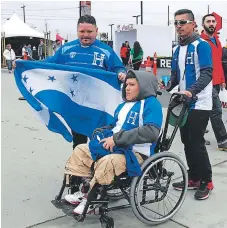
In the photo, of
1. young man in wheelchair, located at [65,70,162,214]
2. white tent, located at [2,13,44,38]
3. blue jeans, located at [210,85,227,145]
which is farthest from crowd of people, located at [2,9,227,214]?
white tent, located at [2,13,44,38]

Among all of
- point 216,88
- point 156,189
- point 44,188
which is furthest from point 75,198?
point 216,88

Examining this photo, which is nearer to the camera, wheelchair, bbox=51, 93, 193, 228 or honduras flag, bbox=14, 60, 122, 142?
wheelchair, bbox=51, 93, 193, 228

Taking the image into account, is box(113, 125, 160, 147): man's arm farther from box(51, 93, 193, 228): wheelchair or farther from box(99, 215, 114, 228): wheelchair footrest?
box(99, 215, 114, 228): wheelchair footrest

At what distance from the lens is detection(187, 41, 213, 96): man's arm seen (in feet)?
10.4

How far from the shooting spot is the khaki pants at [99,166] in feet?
8.37

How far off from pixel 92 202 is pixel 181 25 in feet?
5.66

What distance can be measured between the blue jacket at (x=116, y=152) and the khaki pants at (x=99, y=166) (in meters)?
0.04

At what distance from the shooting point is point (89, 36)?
330 cm

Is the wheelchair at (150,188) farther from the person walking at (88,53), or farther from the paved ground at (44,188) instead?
the person walking at (88,53)

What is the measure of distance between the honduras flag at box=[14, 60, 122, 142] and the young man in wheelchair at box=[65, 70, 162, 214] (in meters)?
0.52

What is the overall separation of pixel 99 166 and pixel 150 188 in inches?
20.2

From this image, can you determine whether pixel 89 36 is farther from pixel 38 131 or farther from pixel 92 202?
pixel 38 131

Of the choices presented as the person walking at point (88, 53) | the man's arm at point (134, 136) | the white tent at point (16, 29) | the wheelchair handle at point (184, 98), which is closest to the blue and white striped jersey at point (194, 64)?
the wheelchair handle at point (184, 98)

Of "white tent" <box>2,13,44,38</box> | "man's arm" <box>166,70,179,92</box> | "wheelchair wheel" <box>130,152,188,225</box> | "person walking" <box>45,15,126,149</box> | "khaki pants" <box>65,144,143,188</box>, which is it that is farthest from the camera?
"white tent" <box>2,13,44,38</box>
